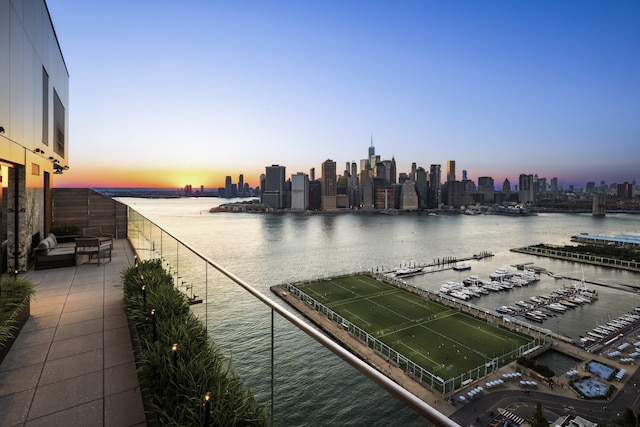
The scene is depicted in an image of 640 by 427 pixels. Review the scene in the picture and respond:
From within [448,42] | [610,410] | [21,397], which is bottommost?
[610,410]

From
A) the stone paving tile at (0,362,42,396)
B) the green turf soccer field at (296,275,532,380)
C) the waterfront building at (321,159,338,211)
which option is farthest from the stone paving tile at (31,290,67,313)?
the waterfront building at (321,159,338,211)

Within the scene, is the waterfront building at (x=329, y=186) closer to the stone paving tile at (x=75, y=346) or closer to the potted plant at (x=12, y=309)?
the potted plant at (x=12, y=309)

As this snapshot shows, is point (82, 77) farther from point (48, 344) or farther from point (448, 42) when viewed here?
point (448, 42)

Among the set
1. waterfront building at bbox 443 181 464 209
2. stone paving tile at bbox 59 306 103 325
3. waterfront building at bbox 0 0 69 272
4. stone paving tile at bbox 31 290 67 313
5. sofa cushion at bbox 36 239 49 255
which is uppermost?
waterfront building at bbox 443 181 464 209

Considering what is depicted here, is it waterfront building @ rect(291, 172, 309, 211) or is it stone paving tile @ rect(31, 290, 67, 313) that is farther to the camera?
waterfront building @ rect(291, 172, 309, 211)

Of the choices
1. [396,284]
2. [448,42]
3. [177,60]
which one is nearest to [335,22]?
[177,60]

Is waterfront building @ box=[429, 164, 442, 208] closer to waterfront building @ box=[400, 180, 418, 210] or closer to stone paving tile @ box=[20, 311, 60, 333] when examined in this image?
waterfront building @ box=[400, 180, 418, 210]

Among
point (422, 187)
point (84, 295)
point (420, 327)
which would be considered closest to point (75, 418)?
point (84, 295)
